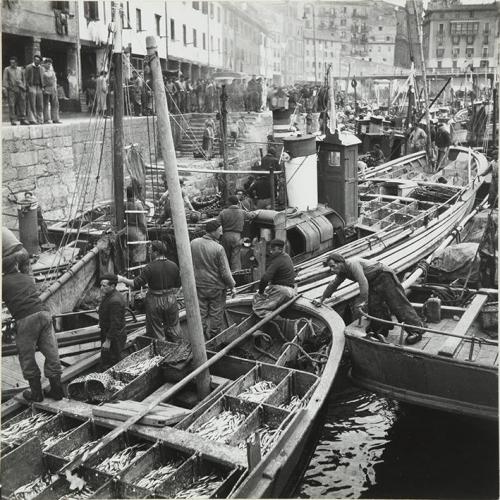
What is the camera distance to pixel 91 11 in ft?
88.2

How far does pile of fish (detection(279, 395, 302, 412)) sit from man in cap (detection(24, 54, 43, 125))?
13.5 meters

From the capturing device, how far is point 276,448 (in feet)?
19.5

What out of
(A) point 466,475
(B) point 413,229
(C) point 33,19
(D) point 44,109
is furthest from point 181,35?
(A) point 466,475

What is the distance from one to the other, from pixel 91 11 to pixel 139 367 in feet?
77.3

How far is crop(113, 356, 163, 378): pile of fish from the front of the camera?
784 centimetres

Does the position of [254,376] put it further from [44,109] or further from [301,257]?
[44,109]

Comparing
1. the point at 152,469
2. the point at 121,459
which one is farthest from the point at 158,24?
the point at 152,469

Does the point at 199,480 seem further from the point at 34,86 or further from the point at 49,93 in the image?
the point at 49,93

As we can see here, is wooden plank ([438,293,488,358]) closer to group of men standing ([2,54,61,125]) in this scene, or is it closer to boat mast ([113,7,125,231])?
boat mast ([113,7,125,231])

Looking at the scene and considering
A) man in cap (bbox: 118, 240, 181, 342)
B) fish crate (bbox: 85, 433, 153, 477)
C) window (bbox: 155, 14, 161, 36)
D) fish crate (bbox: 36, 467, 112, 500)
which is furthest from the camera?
window (bbox: 155, 14, 161, 36)

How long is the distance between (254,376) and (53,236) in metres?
8.32

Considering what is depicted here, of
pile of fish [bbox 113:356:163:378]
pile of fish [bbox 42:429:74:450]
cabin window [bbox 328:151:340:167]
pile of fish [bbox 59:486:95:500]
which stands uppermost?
cabin window [bbox 328:151:340:167]

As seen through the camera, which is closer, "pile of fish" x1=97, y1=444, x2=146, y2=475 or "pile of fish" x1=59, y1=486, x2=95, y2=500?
"pile of fish" x1=59, y1=486, x2=95, y2=500

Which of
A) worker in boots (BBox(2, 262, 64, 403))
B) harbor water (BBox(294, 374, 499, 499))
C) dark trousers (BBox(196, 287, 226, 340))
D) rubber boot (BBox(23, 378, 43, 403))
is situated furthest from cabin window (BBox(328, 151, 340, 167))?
rubber boot (BBox(23, 378, 43, 403))
